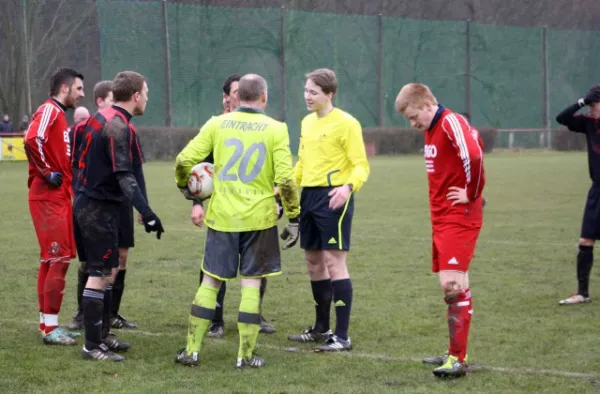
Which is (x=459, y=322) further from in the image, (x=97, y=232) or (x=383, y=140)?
(x=383, y=140)

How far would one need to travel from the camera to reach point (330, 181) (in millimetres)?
7109

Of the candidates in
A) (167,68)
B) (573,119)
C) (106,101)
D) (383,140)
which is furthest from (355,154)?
(383,140)

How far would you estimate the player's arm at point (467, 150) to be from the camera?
5984mm

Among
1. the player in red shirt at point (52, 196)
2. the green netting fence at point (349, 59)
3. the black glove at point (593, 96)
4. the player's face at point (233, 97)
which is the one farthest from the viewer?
the green netting fence at point (349, 59)

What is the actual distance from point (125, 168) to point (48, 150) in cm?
119

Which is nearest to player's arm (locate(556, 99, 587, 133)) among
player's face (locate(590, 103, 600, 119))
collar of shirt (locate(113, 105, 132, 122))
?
player's face (locate(590, 103, 600, 119))

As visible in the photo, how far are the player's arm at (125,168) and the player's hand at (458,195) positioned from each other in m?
1.98

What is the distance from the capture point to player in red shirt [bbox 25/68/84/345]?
7.19m

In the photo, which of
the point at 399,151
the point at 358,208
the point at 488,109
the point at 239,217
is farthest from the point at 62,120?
the point at 488,109

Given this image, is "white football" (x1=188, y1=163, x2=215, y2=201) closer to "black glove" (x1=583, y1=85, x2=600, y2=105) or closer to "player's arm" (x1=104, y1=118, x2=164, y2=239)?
"player's arm" (x1=104, y1=118, x2=164, y2=239)

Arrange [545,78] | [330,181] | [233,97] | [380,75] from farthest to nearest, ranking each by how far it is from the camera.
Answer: [545,78]
[380,75]
[233,97]
[330,181]

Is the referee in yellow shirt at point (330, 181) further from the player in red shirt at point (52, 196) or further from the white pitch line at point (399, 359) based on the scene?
the player in red shirt at point (52, 196)

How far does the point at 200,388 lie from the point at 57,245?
207cm

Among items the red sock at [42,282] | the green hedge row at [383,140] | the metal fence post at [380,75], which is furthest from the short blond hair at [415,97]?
the metal fence post at [380,75]
